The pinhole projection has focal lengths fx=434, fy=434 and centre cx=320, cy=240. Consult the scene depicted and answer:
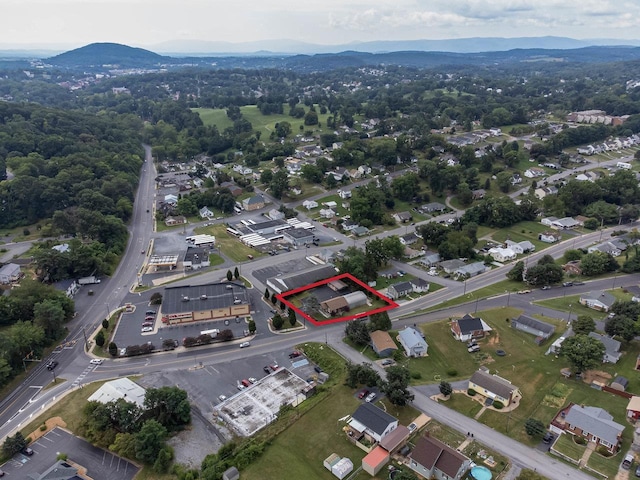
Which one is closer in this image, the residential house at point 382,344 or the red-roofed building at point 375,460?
the red-roofed building at point 375,460

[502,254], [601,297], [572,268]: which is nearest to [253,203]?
[502,254]

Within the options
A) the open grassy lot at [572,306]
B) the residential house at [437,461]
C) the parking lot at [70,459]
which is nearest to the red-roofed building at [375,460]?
the residential house at [437,461]

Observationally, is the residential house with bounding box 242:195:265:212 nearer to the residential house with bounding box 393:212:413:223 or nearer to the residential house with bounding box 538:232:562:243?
the residential house with bounding box 393:212:413:223

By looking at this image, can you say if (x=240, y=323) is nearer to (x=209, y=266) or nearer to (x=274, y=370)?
(x=274, y=370)

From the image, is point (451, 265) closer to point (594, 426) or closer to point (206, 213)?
point (594, 426)

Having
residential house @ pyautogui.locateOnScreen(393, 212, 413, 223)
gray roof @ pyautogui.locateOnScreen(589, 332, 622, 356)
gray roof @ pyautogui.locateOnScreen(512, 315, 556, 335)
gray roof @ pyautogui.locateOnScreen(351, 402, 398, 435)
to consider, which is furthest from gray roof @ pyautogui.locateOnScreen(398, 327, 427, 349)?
residential house @ pyautogui.locateOnScreen(393, 212, 413, 223)

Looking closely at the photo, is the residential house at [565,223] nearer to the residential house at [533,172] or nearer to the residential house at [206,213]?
the residential house at [533,172]
